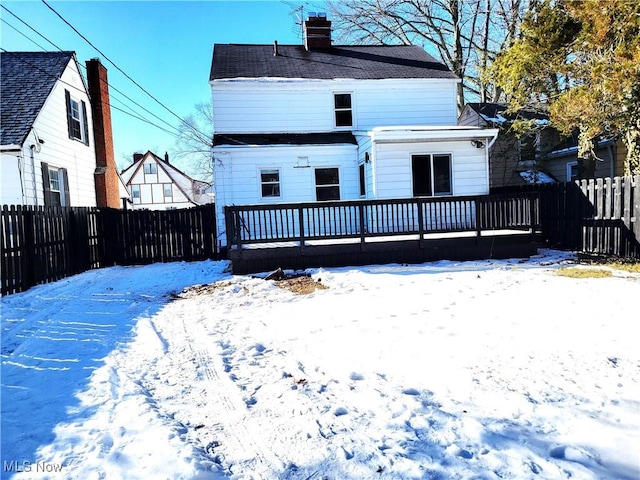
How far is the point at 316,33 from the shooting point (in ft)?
50.5

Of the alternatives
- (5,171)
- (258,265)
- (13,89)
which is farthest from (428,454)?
(13,89)

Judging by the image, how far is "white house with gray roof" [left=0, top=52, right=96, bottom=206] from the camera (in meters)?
10.5

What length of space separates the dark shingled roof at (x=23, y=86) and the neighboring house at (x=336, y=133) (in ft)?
16.6

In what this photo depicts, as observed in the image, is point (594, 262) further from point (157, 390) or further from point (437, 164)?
point (157, 390)

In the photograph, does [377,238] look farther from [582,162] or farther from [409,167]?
[582,162]

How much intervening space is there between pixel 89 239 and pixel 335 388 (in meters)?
9.70

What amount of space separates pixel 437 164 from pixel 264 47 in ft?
28.4

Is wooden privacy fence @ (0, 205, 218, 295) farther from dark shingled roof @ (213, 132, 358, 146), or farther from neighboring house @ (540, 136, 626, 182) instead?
neighboring house @ (540, 136, 626, 182)

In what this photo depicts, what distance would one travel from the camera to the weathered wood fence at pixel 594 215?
26.0ft

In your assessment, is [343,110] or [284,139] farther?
[343,110]

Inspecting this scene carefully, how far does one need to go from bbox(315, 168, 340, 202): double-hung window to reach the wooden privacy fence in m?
3.45

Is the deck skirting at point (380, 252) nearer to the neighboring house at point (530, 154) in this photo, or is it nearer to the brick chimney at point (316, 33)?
the neighboring house at point (530, 154)

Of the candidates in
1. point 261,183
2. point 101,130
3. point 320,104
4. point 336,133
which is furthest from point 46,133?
point 336,133

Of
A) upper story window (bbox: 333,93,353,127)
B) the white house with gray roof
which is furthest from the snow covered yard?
upper story window (bbox: 333,93,353,127)
